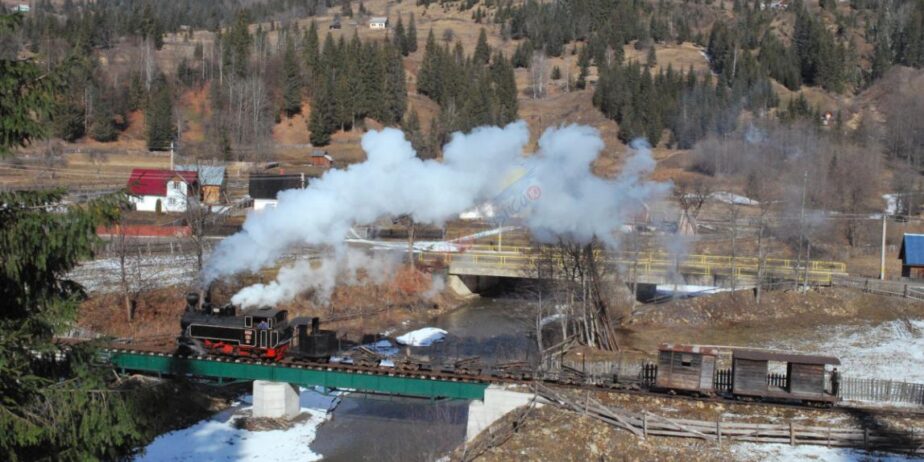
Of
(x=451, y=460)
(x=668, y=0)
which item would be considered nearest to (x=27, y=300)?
(x=451, y=460)

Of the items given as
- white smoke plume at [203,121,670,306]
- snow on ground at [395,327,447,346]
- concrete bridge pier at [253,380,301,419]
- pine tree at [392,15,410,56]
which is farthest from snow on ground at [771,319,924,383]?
pine tree at [392,15,410,56]

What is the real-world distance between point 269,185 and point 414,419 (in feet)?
150

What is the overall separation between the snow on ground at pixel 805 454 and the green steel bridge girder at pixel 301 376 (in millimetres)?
9908

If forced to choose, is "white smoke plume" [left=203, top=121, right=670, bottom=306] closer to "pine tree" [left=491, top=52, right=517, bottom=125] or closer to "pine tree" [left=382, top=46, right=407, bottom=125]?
"pine tree" [left=491, top=52, right=517, bottom=125]

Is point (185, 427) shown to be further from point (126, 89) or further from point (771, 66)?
point (771, 66)

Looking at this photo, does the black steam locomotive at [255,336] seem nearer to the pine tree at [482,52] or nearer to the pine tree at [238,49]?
the pine tree at [238,49]

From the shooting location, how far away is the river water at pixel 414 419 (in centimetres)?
3284

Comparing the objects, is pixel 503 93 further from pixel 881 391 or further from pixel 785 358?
pixel 785 358

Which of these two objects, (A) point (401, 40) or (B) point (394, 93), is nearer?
(B) point (394, 93)

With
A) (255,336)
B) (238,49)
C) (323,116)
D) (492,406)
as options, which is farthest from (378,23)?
(492,406)

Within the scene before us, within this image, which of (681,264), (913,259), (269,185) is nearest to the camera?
(681,264)

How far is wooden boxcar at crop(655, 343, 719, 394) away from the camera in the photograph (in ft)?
106

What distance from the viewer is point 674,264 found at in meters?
58.6

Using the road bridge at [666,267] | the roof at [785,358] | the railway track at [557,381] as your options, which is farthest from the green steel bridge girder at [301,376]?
the road bridge at [666,267]
